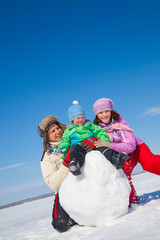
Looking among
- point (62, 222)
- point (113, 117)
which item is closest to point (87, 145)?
point (113, 117)

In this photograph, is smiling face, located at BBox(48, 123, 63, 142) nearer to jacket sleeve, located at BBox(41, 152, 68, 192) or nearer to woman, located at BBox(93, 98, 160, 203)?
jacket sleeve, located at BBox(41, 152, 68, 192)

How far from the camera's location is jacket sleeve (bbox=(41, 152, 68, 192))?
3.37 m

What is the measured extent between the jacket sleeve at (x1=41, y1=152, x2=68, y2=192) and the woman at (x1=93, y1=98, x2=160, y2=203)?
0.89 metres

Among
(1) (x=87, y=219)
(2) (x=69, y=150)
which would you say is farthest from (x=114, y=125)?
(1) (x=87, y=219)

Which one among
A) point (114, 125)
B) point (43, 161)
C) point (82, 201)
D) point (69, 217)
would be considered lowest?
point (69, 217)

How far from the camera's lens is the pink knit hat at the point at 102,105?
3.89m

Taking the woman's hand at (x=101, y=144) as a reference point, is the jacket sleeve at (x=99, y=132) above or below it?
above

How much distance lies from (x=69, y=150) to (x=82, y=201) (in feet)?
2.49

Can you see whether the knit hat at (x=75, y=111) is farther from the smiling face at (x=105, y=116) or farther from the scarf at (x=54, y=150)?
the scarf at (x=54, y=150)

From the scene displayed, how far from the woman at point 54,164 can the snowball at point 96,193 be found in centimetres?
40

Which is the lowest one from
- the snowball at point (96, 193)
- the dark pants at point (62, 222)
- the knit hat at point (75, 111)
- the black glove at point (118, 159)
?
the dark pants at point (62, 222)

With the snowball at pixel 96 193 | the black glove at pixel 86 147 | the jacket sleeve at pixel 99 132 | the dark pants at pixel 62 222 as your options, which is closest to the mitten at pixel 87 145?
the black glove at pixel 86 147

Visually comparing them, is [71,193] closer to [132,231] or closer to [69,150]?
[69,150]

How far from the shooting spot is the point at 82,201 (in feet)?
9.06
